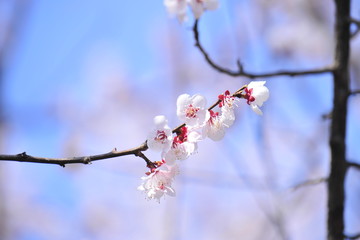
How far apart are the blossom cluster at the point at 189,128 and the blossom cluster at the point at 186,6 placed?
0.36m

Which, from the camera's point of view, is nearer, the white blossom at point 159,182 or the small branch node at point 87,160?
the small branch node at point 87,160

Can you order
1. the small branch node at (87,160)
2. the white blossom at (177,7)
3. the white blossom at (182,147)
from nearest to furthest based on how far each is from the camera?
the small branch node at (87,160)
the white blossom at (182,147)
the white blossom at (177,7)

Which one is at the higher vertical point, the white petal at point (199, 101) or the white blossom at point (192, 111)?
the white petal at point (199, 101)

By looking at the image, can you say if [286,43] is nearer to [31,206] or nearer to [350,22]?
[350,22]

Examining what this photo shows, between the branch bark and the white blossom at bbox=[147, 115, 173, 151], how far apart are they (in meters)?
0.78

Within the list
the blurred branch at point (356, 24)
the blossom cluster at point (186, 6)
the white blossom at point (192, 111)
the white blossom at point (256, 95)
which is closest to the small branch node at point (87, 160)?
the white blossom at point (192, 111)

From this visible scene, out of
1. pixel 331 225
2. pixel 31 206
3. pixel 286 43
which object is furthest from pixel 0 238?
pixel 331 225

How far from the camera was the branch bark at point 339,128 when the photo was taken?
5.31 ft

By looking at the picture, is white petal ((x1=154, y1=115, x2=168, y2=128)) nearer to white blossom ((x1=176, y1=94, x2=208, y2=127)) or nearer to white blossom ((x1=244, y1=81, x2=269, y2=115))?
white blossom ((x1=176, y1=94, x2=208, y2=127))

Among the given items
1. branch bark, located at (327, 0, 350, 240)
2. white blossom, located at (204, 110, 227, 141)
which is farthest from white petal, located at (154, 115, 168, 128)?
branch bark, located at (327, 0, 350, 240)

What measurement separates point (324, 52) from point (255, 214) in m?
3.36

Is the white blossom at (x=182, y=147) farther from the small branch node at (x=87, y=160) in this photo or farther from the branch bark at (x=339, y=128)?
the branch bark at (x=339, y=128)

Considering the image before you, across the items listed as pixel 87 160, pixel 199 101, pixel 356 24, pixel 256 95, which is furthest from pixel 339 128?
pixel 87 160

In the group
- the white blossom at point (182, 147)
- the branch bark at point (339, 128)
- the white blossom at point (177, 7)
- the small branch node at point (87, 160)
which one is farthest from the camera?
the branch bark at point (339, 128)
